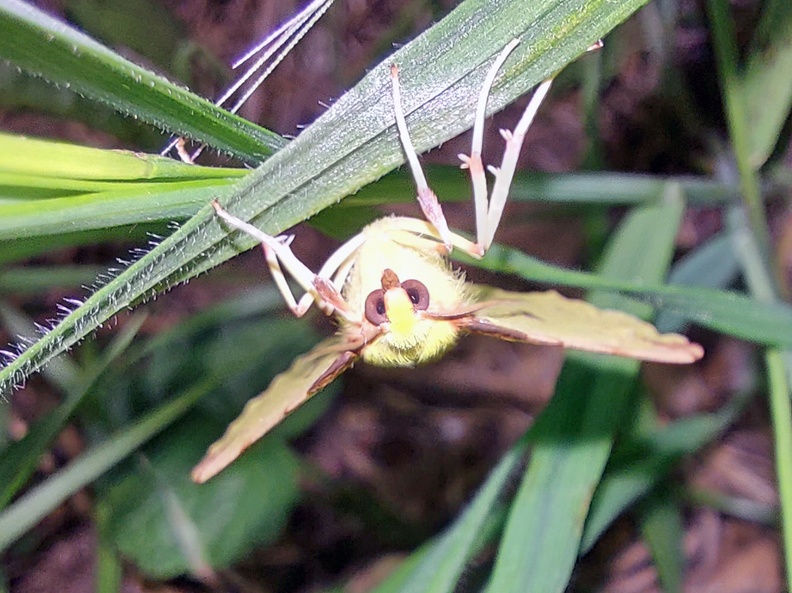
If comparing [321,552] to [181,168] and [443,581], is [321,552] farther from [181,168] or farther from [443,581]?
[181,168]

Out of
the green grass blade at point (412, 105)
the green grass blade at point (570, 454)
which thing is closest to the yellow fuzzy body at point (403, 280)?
the green grass blade at point (412, 105)

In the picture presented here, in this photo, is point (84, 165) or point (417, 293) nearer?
point (84, 165)

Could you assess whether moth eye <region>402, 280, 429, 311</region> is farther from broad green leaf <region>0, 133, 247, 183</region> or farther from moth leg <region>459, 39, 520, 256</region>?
broad green leaf <region>0, 133, 247, 183</region>

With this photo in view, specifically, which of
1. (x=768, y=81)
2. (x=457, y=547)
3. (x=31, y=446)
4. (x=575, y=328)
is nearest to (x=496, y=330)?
(x=575, y=328)

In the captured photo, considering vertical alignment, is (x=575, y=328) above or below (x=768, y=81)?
below

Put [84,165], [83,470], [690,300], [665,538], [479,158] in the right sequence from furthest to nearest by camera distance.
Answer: [665,538]
[83,470]
[690,300]
[479,158]
[84,165]

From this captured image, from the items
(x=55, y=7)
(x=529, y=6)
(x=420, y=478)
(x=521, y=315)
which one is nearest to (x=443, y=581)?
(x=521, y=315)

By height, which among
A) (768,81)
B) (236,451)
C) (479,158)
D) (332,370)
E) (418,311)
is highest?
(768,81)

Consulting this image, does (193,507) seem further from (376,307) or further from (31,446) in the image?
(376,307)
